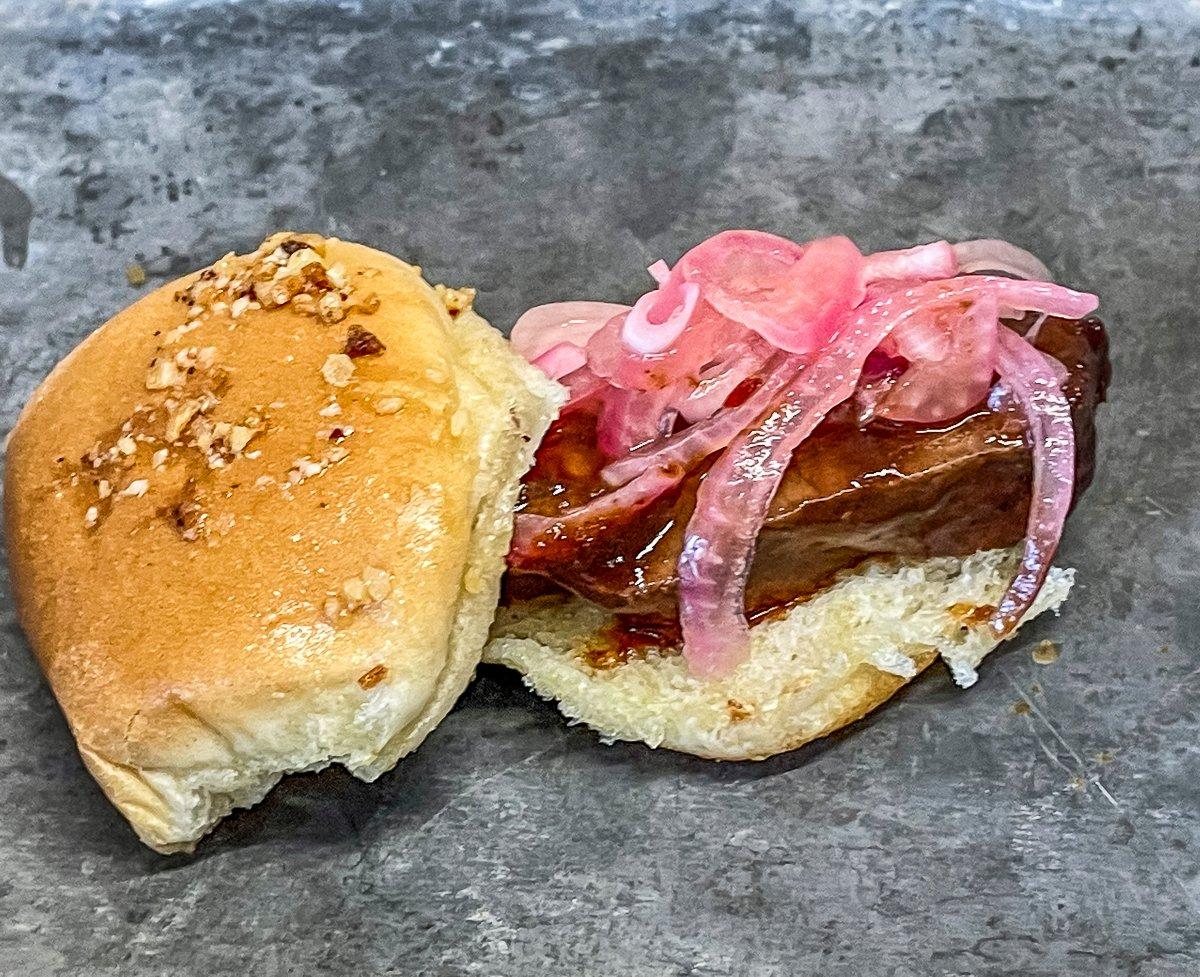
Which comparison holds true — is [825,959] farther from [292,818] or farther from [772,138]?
[772,138]

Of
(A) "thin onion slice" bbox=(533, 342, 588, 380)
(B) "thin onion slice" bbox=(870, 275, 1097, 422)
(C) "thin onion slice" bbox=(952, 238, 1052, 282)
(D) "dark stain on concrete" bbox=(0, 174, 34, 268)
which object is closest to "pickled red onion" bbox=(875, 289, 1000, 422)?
(B) "thin onion slice" bbox=(870, 275, 1097, 422)

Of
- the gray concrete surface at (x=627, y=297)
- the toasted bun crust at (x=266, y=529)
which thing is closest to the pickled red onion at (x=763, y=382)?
the toasted bun crust at (x=266, y=529)

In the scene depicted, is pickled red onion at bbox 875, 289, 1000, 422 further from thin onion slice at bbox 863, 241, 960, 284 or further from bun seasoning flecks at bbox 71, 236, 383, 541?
bun seasoning flecks at bbox 71, 236, 383, 541

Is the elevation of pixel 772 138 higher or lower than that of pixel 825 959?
higher

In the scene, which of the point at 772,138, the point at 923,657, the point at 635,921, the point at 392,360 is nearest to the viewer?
the point at 392,360

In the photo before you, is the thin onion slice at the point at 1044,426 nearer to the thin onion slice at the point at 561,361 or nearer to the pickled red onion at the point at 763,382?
the pickled red onion at the point at 763,382

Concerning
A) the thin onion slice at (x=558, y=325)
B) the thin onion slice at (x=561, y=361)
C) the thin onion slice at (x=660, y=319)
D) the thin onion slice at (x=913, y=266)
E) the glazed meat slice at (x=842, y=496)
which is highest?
the thin onion slice at (x=660, y=319)

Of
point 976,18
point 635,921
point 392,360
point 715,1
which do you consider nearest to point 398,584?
point 392,360
